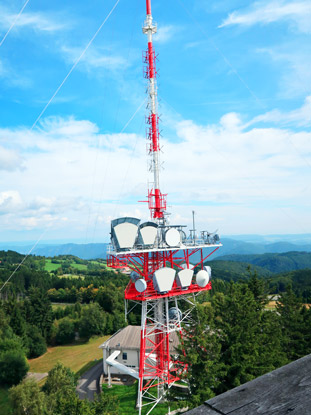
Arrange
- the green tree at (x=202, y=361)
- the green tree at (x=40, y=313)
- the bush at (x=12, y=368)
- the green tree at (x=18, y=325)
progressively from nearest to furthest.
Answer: the green tree at (x=202, y=361) → the bush at (x=12, y=368) → the green tree at (x=18, y=325) → the green tree at (x=40, y=313)

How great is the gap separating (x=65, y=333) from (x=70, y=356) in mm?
8138

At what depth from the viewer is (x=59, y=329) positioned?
182 feet

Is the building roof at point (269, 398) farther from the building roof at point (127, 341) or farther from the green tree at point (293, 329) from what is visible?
the building roof at point (127, 341)

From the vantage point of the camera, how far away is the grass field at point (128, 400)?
2643cm

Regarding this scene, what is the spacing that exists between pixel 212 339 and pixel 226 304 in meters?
3.39

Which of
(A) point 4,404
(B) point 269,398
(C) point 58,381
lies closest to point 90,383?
(C) point 58,381

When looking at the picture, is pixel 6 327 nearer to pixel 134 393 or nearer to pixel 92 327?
pixel 92 327

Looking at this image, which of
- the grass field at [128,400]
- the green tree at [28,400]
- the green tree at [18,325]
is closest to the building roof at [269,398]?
the grass field at [128,400]

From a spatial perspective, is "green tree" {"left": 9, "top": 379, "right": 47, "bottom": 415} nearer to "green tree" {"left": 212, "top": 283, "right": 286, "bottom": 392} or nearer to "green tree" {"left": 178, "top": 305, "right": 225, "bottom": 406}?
"green tree" {"left": 178, "top": 305, "right": 225, "bottom": 406}

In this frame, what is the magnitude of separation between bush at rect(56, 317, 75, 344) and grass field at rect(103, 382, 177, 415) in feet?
80.8

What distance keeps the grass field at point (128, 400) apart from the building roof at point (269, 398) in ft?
81.2

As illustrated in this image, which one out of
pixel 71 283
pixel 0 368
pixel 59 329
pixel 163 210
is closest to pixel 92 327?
pixel 59 329

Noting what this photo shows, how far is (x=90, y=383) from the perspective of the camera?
3453 cm

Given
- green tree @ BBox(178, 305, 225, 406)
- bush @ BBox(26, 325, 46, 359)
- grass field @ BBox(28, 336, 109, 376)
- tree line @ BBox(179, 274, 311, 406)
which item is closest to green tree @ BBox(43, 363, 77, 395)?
grass field @ BBox(28, 336, 109, 376)
